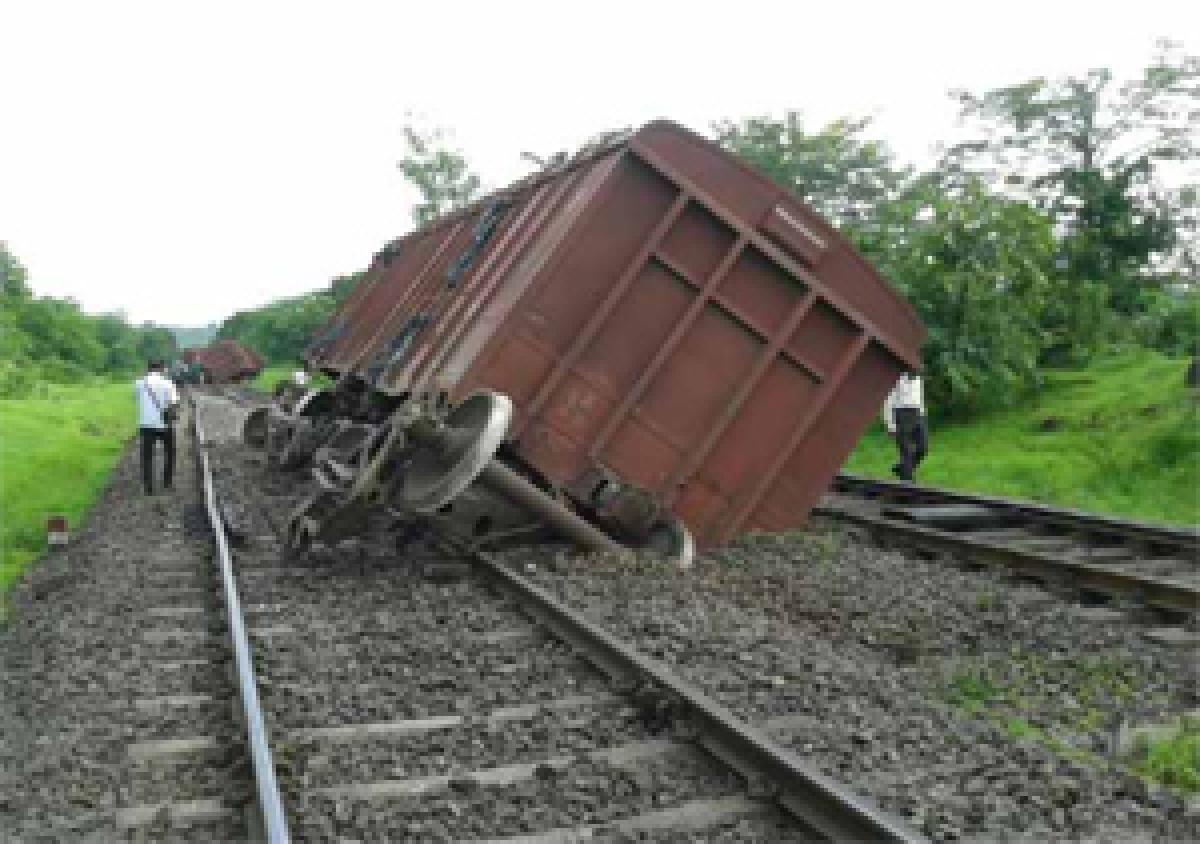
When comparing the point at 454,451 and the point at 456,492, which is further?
the point at 454,451

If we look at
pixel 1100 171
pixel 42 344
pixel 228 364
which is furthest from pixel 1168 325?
pixel 42 344

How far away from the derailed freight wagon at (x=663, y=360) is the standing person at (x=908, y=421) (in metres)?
3.76

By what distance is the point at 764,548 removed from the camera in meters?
7.86

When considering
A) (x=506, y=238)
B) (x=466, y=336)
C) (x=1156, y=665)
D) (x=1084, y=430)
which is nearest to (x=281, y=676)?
(x=466, y=336)

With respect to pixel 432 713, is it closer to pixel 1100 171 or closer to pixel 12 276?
pixel 1100 171

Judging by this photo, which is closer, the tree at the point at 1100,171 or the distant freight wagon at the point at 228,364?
the tree at the point at 1100,171

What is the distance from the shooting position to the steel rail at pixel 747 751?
3.29 metres

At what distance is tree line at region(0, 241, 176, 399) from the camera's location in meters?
40.1

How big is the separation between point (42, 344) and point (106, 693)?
2362 inches

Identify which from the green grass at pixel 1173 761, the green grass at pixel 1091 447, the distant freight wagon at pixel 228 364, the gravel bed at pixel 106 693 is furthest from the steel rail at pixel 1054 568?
the distant freight wagon at pixel 228 364

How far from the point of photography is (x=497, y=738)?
4.23 metres

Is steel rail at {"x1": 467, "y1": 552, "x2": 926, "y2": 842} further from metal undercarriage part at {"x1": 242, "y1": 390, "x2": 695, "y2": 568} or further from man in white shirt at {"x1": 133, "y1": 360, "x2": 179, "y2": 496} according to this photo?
man in white shirt at {"x1": 133, "y1": 360, "x2": 179, "y2": 496}

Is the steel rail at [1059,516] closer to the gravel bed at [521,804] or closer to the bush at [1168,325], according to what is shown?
the gravel bed at [521,804]

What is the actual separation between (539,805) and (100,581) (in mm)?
5498
